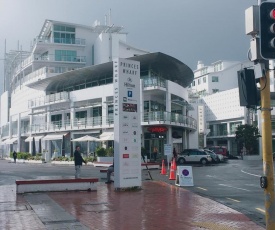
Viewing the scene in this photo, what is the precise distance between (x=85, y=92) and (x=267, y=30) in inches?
1808

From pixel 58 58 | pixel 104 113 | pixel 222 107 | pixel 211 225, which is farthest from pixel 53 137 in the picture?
pixel 211 225

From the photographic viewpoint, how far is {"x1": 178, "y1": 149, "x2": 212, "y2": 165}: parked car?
41241mm

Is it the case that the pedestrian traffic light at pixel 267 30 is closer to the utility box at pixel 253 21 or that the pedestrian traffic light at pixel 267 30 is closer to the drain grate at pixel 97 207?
the utility box at pixel 253 21

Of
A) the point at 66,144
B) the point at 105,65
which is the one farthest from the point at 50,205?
the point at 66,144

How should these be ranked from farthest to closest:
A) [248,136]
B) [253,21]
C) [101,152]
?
[248,136] < [101,152] < [253,21]

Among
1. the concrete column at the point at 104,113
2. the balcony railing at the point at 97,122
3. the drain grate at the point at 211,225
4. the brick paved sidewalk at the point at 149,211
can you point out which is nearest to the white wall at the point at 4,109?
the balcony railing at the point at 97,122

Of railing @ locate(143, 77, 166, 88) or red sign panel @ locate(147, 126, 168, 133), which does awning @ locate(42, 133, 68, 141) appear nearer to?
red sign panel @ locate(147, 126, 168, 133)

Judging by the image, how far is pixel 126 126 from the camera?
16.4 m

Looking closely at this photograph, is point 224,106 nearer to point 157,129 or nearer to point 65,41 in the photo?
point 65,41

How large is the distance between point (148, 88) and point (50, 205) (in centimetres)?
3397

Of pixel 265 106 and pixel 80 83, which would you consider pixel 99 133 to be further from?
pixel 265 106

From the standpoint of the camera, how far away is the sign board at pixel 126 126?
53.3 ft

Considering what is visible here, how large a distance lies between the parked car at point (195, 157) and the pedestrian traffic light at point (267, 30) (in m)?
34.6

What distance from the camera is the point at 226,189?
17.2 m
